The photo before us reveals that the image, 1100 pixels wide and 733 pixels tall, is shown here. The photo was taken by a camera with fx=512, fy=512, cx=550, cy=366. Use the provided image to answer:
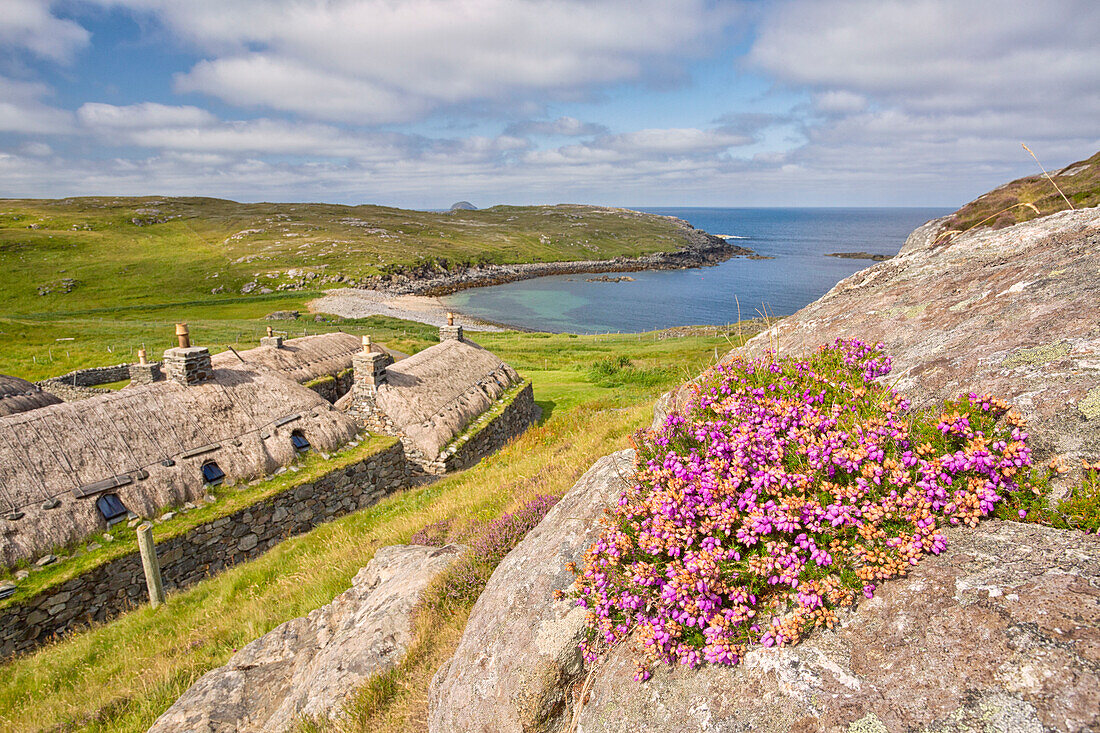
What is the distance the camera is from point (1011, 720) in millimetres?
2438

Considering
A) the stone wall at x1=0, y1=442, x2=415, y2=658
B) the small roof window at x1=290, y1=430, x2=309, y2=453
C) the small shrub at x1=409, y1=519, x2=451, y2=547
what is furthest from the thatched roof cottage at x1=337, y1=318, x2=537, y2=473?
the small shrub at x1=409, y1=519, x2=451, y2=547

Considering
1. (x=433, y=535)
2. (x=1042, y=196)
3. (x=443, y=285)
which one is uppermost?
(x=1042, y=196)

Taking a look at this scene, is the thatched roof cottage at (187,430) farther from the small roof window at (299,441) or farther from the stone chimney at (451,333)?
the stone chimney at (451,333)

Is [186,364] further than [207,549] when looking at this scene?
Yes

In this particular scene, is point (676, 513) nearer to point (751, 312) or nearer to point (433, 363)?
point (433, 363)

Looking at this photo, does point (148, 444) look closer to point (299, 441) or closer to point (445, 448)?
A: point (299, 441)

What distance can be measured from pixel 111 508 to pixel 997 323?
65.0ft

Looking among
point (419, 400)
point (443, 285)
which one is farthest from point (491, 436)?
point (443, 285)

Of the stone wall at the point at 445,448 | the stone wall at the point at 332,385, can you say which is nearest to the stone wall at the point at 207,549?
the stone wall at the point at 445,448

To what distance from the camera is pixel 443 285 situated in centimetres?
13350

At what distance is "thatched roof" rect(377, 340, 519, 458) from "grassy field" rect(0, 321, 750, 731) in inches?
188

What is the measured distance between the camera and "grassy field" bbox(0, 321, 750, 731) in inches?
281

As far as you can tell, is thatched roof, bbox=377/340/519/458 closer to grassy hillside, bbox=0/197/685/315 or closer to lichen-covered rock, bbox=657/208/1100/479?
lichen-covered rock, bbox=657/208/1100/479

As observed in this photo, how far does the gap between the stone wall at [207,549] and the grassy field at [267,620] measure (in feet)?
2.44
